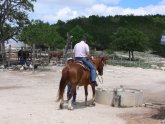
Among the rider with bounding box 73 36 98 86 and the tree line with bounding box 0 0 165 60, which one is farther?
the tree line with bounding box 0 0 165 60

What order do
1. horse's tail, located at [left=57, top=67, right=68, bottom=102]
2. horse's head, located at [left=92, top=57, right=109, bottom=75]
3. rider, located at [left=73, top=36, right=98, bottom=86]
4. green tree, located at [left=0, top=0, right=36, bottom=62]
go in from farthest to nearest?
green tree, located at [left=0, top=0, right=36, bottom=62], horse's head, located at [left=92, top=57, right=109, bottom=75], rider, located at [left=73, top=36, right=98, bottom=86], horse's tail, located at [left=57, top=67, right=68, bottom=102]

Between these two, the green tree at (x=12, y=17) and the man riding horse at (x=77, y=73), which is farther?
the green tree at (x=12, y=17)

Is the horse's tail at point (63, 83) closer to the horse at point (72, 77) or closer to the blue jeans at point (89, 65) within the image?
the horse at point (72, 77)

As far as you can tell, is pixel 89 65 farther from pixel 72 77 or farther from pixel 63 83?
pixel 63 83

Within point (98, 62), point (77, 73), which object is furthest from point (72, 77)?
point (98, 62)

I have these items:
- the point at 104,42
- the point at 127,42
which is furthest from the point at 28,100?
the point at 104,42

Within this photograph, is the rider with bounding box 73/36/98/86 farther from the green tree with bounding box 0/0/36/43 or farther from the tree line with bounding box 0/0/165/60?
the green tree with bounding box 0/0/36/43

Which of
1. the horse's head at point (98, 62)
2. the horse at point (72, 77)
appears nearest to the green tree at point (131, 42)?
the horse's head at point (98, 62)

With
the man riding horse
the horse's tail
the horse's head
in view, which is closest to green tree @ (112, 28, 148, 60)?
the horse's head

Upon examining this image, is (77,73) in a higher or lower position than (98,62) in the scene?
lower

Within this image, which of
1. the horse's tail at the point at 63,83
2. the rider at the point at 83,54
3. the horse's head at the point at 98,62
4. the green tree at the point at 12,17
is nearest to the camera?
the horse's tail at the point at 63,83

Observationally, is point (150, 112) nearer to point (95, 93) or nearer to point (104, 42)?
point (95, 93)

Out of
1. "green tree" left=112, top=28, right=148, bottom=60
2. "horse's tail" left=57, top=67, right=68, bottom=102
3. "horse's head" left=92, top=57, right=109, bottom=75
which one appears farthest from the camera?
"green tree" left=112, top=28, right=148, bottom=60

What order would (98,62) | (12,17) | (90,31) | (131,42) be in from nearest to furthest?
(98,62), (12,17), (131,42), (90,31)
